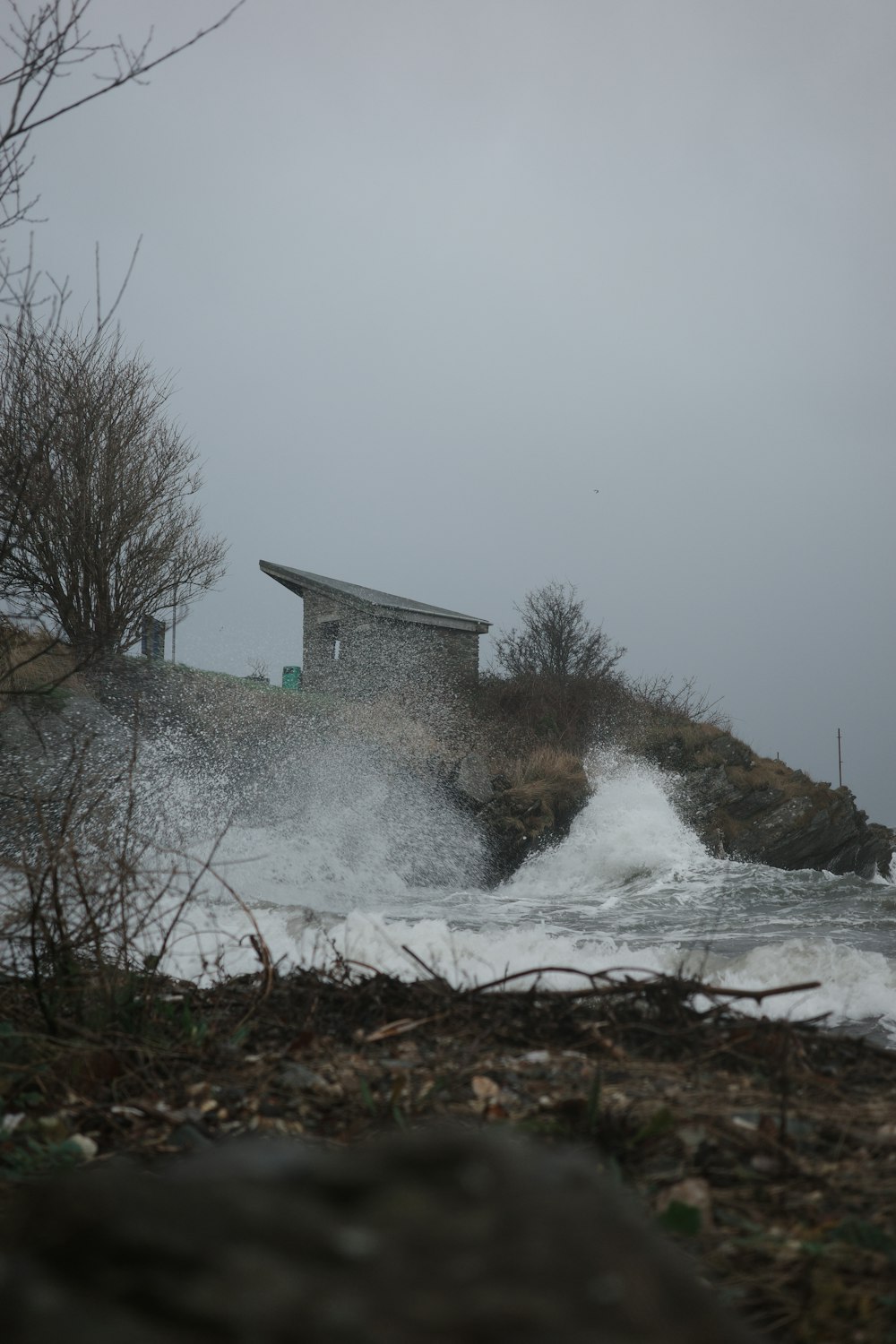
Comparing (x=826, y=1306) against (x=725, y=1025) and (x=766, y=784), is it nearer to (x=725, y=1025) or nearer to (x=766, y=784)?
(x=725, y=1025)

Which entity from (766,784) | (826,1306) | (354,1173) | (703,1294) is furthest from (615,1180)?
(766,784)

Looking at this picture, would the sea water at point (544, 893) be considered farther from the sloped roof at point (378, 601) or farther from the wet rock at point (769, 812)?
the sloped roof at point (378, 601)

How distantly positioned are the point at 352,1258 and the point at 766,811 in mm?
20775

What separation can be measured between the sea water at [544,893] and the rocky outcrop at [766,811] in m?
0.69

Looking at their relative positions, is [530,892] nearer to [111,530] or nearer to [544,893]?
[544,893]


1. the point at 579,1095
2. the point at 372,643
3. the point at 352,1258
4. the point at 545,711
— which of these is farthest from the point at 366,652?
the point at 352,1258

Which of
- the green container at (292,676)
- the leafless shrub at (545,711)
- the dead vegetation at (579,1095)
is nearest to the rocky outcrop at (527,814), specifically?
the leafless shrub at (545,711)

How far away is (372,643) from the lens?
25.9 m

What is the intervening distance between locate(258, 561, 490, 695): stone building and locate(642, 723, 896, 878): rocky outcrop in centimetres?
643

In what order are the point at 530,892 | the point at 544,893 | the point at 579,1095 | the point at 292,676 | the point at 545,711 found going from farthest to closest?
1. the point at 292,676
2. the point at 545,711
3. the point at 530,892
4. the point at 544,893
5. the point at 579,1095

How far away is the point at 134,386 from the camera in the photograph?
1755 cm

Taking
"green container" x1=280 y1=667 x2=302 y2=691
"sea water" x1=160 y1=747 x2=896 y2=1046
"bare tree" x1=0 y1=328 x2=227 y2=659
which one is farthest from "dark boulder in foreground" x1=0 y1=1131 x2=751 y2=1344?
"green container" x1=280 y1=667 x2=302 y2=691

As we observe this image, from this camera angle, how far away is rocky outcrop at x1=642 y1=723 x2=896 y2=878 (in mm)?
19938

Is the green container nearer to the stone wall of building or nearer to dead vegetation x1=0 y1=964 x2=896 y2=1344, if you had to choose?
the stone wall of building
